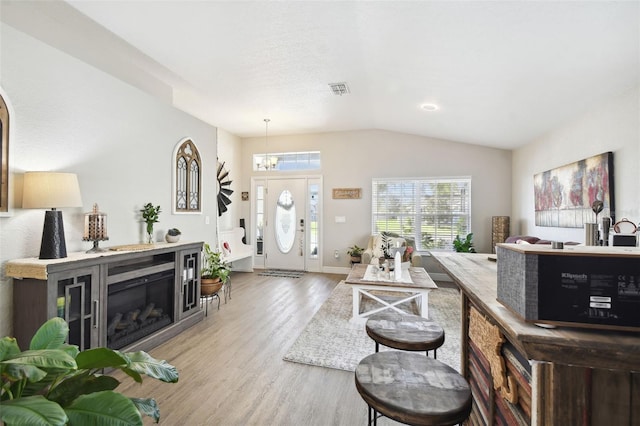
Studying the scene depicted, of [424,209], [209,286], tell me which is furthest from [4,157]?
[424,209]

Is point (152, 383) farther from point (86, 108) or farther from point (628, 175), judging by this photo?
point (628, 175)

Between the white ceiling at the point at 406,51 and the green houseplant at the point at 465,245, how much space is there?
1945 millimetres

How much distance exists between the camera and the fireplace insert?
2604 millimetres

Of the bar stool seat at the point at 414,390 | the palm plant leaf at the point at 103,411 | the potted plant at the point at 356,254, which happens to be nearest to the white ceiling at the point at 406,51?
the bar stool seat at the point at 414,390

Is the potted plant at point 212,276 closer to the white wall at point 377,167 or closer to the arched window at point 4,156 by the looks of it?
the arched window at point 4,156

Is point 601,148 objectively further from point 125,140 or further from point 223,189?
point 223,189

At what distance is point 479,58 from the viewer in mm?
2666

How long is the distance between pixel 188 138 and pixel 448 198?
470cm

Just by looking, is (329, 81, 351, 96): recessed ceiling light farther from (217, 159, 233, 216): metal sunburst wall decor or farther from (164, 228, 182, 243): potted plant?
(217, 159, 233, 216): metal sunburst wall decor

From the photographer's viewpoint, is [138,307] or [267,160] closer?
[138,307]

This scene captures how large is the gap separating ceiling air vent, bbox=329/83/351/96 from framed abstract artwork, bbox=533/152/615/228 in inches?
114

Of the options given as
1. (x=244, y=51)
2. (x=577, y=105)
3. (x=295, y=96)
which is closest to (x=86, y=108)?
(x=244, y=51)

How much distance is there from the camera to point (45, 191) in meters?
2.16

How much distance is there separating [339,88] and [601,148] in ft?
9.73
